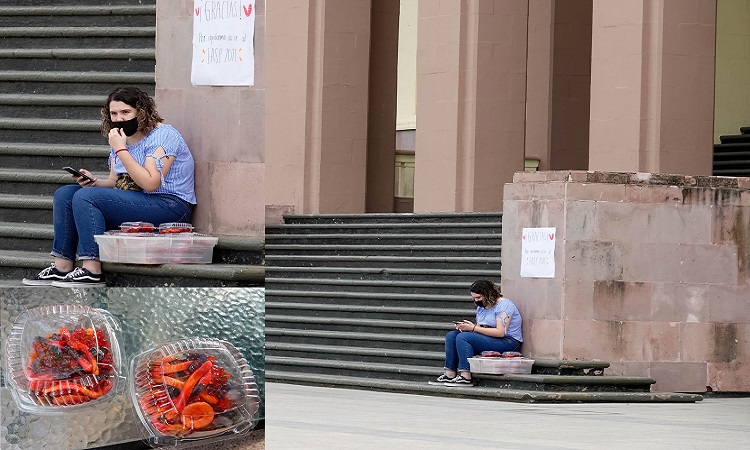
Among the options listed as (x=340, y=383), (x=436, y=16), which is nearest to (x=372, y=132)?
(x=436, y=16)

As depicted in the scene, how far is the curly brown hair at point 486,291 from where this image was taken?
1662 centimetres

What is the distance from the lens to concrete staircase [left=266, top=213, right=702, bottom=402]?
16734mm

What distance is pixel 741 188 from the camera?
707 inches

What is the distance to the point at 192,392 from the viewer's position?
6.05 metres

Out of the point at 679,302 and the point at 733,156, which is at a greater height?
the point at 733,156

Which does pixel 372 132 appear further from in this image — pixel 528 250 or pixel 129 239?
pixel 129 239

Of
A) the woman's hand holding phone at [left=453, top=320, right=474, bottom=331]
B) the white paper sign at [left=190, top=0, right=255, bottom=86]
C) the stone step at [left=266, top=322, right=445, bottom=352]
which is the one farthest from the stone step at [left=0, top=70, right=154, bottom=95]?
the stone step at [left=266, top=322, right=445, bottom=352]

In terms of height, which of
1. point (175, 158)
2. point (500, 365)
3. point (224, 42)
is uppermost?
point (224, 42)

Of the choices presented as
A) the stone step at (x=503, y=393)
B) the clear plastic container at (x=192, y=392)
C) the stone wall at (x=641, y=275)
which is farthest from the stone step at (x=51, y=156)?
the stone wall at (x=641, y=275)

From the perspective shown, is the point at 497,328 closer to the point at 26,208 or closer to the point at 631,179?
the point at 631,179

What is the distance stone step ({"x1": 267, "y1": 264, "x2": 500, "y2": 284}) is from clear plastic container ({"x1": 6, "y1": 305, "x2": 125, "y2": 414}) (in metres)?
13.6

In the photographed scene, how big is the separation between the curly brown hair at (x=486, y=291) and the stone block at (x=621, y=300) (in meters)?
1.23

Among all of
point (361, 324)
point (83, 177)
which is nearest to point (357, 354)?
point (361, 324)

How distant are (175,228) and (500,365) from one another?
10.4 metres
